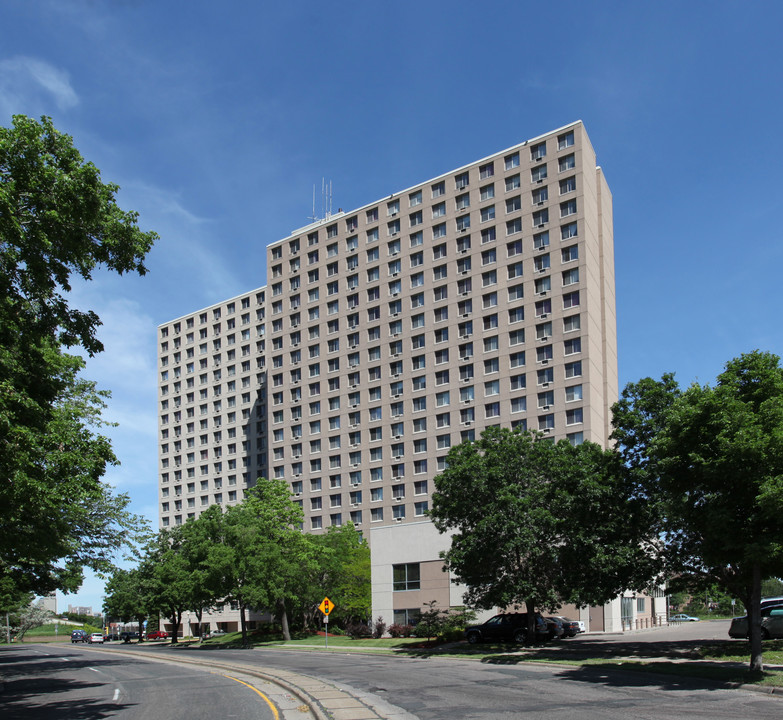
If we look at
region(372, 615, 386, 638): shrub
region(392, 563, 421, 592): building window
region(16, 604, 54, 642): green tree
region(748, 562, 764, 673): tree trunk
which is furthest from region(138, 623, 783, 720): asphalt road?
region(16, 604, 54, 642): green tree

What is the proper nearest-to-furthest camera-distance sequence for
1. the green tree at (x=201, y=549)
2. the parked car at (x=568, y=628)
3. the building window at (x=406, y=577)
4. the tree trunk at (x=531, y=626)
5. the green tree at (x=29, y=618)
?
1. the tree trunk at (x=531, y=626)
2. the parked car at (x=568, y=628)
3. the building window at (x=406, y=577)
4. the green tree at (x=201, y=549)
5. the green tree at (x=29, y=618)

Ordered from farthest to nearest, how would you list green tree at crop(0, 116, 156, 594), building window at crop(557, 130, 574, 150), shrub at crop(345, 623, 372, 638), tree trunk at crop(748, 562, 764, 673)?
building window at crop(557, 130, 574, 150), shrub at crop(345, 623, 372, 638), tree trunk at crop(748, 562, 764, 673), green tree at crop(0, 116, 156, 594)

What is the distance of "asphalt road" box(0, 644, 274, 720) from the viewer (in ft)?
57.9

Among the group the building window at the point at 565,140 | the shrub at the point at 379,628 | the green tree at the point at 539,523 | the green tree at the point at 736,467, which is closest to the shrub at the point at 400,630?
the shrub at the point at 379,628

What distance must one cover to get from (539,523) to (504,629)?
8.83m

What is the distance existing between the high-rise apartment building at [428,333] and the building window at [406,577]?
63 cm

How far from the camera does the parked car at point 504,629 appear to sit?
40.5 m

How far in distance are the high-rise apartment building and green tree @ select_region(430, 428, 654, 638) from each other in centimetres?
1645

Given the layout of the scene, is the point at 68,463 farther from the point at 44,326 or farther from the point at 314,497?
the point at 314,497

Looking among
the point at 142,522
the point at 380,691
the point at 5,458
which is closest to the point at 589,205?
the point at 142,522

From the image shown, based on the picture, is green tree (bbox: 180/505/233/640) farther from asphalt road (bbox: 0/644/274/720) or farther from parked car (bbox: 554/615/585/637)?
asphalt road (bbox: 0/644/274/720)

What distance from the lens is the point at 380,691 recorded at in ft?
67.7

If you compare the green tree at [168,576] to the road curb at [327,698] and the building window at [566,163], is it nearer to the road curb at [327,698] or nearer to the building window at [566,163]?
the road curb at [327,698]

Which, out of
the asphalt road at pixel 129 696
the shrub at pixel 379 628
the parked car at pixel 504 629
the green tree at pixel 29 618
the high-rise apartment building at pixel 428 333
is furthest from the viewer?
the green tree at pixel 29 618
